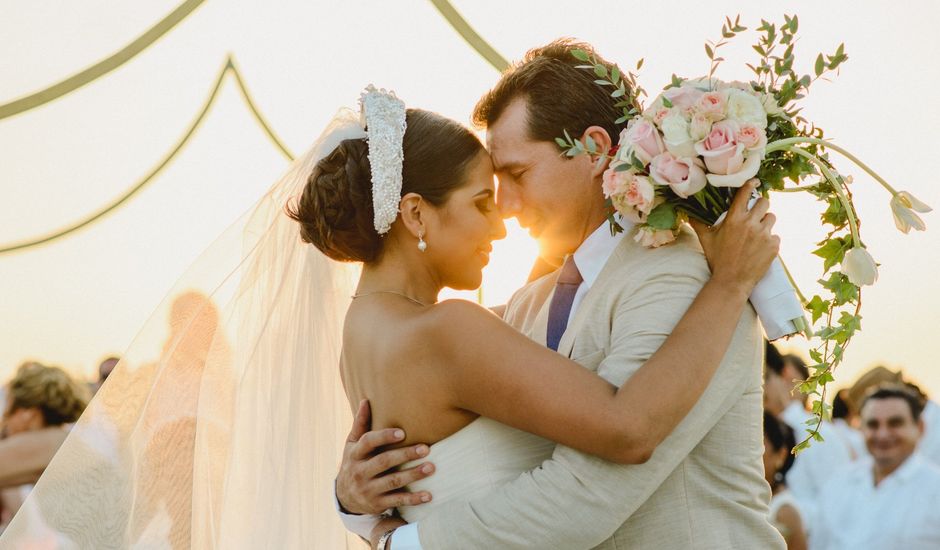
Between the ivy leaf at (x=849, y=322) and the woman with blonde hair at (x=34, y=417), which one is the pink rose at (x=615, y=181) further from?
the woman with blonde hair at (x=34, y=417)

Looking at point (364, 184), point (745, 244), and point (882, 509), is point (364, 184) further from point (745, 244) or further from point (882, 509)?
point (882, 509)

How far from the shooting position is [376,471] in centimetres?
270

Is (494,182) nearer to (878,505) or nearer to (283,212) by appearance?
(283,212)

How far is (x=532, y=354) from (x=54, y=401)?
4.61 metres

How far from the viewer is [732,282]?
2.50 metres

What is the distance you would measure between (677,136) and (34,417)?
4956mm

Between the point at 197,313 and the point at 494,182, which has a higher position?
the point at 494,182

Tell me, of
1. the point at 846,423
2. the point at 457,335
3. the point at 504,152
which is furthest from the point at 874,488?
the point at 457,335

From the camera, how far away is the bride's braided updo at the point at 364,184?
2842 mm

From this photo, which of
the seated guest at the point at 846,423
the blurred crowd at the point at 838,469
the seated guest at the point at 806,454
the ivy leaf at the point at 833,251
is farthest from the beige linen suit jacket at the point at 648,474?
the seated guest at the point at 846,423

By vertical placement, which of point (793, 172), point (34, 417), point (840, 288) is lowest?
point (34, 417)

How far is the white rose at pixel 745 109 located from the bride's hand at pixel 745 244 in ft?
0.44

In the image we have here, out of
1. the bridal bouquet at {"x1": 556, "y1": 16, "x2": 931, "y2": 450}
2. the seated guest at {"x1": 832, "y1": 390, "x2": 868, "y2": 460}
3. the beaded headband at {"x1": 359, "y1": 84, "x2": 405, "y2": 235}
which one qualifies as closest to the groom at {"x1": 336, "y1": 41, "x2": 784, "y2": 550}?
the bridal bouquet at {"x1": 556, "y1": 16, "x2": 931, "y2": 450}

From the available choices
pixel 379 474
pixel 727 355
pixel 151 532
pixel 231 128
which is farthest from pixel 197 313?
pixel 231 128
